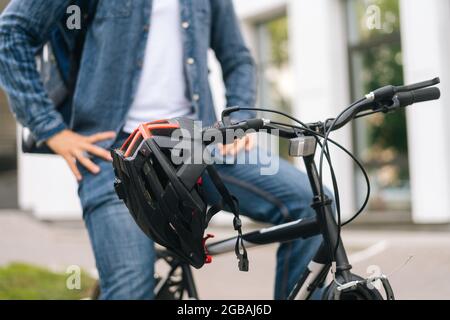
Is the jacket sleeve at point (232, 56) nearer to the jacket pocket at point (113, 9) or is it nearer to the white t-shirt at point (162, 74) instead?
the white t-shirt at point (162, 74)

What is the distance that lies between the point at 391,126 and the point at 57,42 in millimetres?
6959

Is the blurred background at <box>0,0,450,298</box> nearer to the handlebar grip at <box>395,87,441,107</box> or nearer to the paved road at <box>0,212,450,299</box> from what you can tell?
the paved road at <box>0,212,450,299</box>

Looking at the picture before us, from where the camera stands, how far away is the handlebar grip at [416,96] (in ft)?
5.68

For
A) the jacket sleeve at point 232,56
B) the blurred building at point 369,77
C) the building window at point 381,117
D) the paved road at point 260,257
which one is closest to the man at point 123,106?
the jacket sleeve at point 232,56

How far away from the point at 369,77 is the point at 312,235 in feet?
24.2

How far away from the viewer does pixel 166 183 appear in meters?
1.58

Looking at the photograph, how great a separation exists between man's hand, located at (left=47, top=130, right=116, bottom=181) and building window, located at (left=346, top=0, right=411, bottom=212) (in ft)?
22.4

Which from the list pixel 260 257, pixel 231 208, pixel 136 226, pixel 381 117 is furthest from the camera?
pixel 381 117

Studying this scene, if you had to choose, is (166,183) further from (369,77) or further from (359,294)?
(369,77)

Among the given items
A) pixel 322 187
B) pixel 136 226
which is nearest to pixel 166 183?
pixel 322 187

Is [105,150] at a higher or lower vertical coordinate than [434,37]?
lower

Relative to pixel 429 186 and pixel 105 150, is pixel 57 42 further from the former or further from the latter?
pixel 429 186

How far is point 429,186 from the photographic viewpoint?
7797mm
